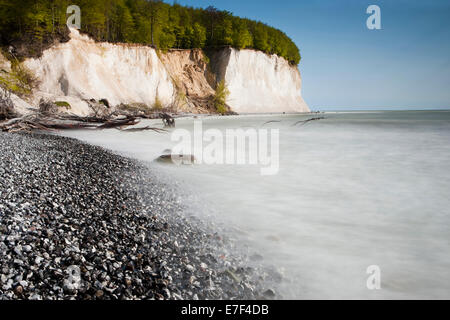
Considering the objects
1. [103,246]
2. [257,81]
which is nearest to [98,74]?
[103,246]

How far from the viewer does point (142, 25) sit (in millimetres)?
34281

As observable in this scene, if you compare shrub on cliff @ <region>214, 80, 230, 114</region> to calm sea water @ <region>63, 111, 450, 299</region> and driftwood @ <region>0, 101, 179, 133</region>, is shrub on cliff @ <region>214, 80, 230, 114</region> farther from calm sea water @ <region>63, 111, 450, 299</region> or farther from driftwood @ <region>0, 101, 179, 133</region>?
calm sea water @ <region>63, 111, 450, 299</region>

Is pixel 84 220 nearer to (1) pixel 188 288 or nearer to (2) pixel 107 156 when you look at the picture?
(1) pixel 188 288

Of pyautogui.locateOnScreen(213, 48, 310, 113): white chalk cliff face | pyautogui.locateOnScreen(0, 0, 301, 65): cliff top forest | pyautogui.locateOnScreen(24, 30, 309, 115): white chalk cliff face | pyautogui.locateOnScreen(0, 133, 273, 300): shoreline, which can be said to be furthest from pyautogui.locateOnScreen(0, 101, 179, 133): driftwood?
pyautogui.locateOnScreen(213, 48, 310, 113): white chalk cliff face

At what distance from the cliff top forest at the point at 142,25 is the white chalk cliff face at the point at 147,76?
1797mm

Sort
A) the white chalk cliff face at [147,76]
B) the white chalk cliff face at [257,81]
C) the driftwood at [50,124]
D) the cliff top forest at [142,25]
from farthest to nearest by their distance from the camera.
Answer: the white chalk cliff face at [257,81] < the cliff top forest at [142,25] < the white chalk cliff face at [147,76] < the driftwood at [50,124]

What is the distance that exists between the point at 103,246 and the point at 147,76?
1233 inches

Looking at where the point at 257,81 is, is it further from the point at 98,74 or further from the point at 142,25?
the point at 98,74

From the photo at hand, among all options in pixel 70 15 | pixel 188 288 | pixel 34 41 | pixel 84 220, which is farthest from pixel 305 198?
pixel 70 15

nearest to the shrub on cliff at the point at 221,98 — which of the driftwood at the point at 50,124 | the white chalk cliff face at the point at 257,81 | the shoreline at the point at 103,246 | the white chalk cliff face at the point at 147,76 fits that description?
the white chalk cliff face at the point at 147,76

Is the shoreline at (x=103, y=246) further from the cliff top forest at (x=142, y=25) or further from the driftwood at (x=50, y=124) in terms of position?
the cliff top forest at (x=142, y=25)

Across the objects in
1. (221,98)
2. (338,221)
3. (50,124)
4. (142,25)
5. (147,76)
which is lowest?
(338,221)

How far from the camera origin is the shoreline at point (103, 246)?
6.38ft
